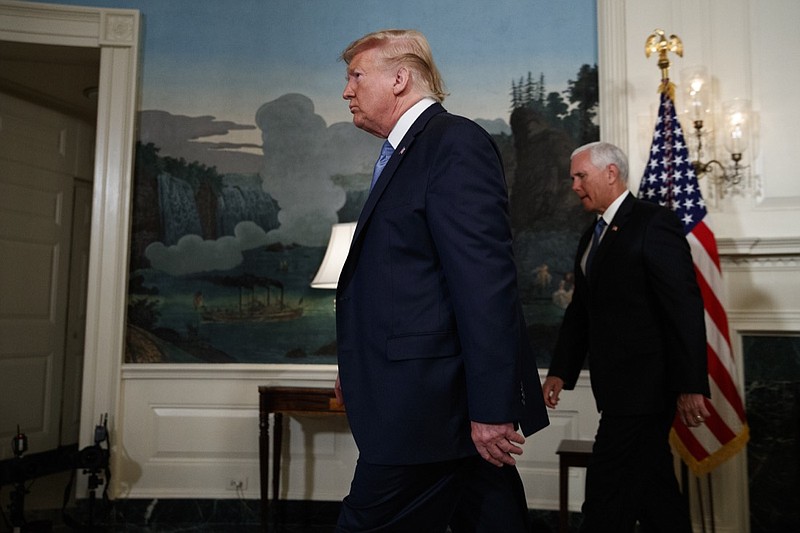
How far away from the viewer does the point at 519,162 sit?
4609 millimetres

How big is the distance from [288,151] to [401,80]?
293cm

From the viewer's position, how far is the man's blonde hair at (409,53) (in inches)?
76.8

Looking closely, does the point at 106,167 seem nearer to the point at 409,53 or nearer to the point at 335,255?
the point at 335,255

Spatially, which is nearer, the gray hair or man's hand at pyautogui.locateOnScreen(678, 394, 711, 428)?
man's hand at pyautogui.locateOnScreen(678, 394, 711, 428)

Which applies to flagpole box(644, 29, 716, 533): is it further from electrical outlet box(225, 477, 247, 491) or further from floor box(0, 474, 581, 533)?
electrical outlet box(225, 477, 247, 491)

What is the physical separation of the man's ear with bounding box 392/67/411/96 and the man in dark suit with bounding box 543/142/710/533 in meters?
1.38

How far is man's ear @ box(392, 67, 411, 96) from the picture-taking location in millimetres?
1942

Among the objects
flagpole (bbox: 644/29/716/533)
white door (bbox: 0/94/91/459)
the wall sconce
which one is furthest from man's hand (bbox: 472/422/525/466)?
white door (bbox: 0/94/91/459)

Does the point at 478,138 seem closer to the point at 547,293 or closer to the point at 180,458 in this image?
the point at 547,293

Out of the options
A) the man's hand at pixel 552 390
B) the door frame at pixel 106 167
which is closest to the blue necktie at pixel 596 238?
the man's hand at pixel 552 390

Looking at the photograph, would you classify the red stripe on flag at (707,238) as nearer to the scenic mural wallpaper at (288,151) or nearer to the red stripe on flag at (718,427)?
the red stripe on flag at (718,427)

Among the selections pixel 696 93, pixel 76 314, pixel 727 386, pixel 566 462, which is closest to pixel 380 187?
pixel 566 462

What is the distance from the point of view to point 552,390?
3.19 metres

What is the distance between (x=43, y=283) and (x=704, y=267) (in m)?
5.28
